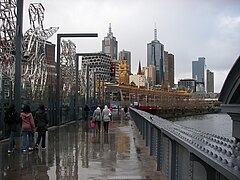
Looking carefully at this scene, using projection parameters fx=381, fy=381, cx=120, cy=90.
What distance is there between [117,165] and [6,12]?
19.5 metres

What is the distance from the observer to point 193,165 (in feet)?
16.9

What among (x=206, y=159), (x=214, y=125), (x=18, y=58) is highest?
(x=18, y=58)

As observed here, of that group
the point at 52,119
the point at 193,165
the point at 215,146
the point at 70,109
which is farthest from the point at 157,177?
the point at 70,109

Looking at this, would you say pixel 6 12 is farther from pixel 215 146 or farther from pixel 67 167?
pixel 215 146

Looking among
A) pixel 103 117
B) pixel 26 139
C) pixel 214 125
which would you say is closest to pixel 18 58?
pixel 103 117

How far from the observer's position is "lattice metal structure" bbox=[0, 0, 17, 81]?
25.8 metres

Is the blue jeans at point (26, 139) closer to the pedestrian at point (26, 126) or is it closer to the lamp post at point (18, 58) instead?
the pedestrian at point (26, 126)

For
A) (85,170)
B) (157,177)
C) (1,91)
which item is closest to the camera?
→ (157,177)

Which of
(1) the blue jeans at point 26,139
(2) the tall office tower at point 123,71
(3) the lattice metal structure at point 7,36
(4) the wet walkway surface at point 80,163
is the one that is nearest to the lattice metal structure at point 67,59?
(3) the lattice metal structure at point 7,36

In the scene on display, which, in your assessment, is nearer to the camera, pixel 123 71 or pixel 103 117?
pixel 103 117

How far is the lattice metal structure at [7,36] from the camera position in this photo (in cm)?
2581

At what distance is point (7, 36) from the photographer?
97.8ft

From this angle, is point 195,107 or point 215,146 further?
point 195,107

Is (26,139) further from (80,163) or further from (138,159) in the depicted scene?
(138,159)
